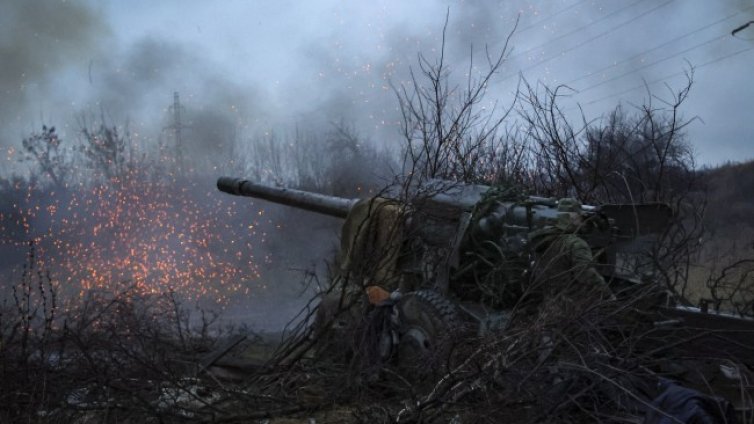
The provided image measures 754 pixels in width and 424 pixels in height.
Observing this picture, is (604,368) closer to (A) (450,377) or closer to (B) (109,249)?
(A) (450,377)

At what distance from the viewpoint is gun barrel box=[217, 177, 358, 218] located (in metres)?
9.73

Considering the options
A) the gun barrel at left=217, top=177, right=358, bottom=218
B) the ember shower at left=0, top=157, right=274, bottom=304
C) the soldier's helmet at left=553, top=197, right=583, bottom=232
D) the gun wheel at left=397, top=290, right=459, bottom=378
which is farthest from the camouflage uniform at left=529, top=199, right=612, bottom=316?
the ember shower at left=0, top=157, right=274, bottom=304

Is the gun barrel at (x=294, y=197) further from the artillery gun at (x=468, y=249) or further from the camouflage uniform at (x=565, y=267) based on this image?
the camouflage uniform at (x=565, y=267)

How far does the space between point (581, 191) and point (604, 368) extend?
6.24 metres

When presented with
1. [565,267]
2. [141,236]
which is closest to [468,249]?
[565,267]

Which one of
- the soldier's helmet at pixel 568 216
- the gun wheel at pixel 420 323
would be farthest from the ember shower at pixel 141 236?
the soldier's helmet at pixel 568 216

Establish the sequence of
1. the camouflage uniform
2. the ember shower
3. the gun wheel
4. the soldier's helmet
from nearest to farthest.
→ the camouflage uniform < the soldier's helmet < the gun wheel < the ember shower

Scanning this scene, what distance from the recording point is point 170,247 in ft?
95.8

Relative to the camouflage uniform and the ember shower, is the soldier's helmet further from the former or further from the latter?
the ember shower

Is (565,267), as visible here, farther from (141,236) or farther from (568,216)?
(141,236)

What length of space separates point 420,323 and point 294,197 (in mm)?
4234

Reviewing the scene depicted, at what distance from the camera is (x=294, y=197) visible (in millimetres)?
10625

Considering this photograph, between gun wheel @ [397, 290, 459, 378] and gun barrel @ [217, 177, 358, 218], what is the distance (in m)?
2.54

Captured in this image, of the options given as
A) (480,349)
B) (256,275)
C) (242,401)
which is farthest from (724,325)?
(256,275)
